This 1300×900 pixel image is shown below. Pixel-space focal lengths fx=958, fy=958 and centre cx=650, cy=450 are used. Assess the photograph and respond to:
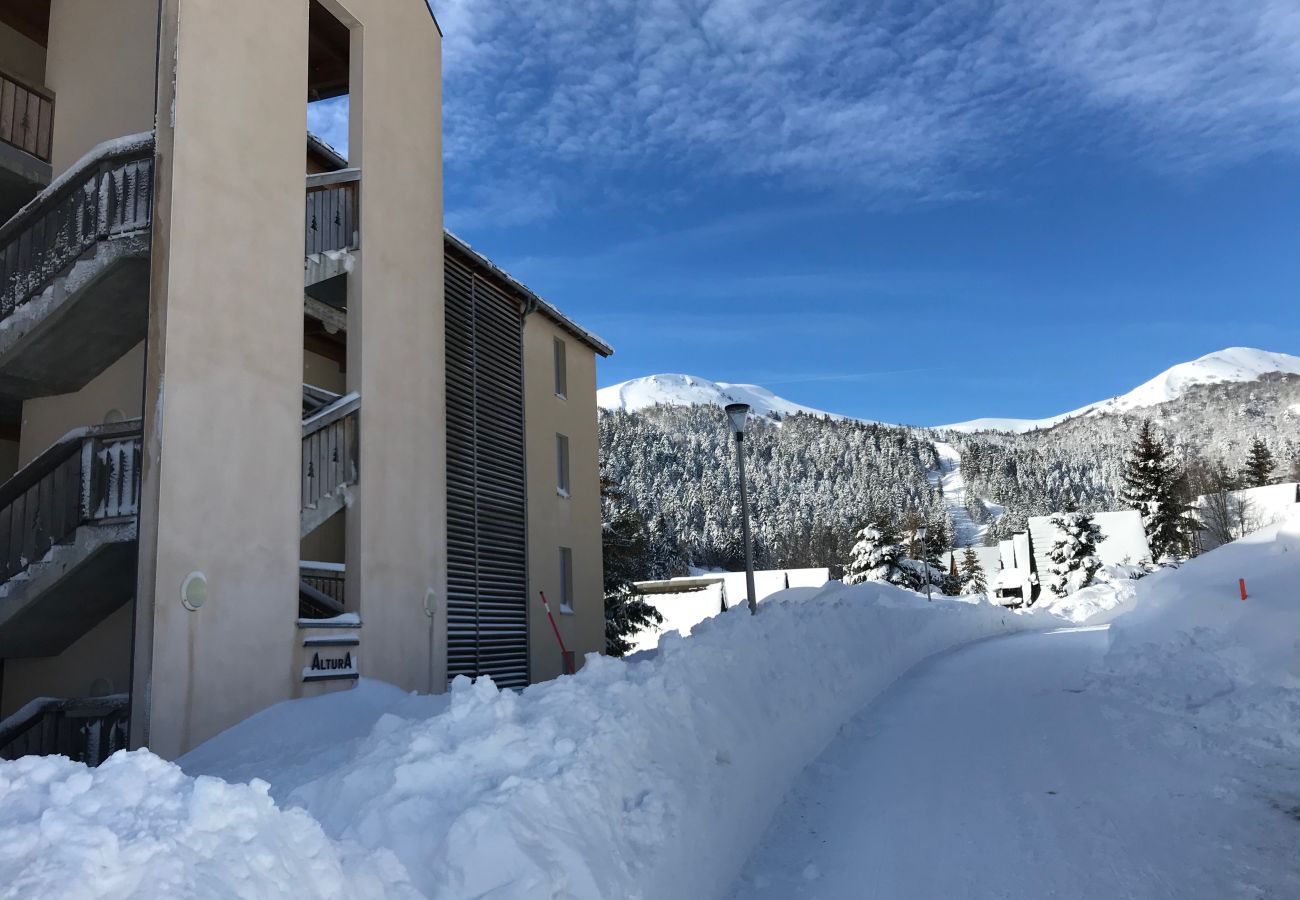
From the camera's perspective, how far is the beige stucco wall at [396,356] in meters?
11.4

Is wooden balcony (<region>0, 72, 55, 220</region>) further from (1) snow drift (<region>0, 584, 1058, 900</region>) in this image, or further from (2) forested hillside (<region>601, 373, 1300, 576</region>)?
(2) forested hillside (<region>601, 373, 1300, 576</region>)

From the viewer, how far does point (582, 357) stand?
2298 centimetres

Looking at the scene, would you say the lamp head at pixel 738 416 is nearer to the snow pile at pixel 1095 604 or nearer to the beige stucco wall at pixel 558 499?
the beige stucco wall at pixel 558 499

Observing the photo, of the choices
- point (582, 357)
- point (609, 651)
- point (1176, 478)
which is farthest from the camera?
point (1176, 478)

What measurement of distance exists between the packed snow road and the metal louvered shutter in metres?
7.47

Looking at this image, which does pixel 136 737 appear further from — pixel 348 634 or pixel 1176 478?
pixel 1176 478

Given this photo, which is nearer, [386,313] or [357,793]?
[357,793]

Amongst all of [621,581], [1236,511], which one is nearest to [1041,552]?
[1236,511]

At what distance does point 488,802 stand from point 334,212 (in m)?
9.17

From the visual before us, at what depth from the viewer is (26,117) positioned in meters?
10.3

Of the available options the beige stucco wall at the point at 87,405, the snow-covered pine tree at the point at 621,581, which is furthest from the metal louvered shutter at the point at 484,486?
the snow-covered pine tree at the point at 621,581

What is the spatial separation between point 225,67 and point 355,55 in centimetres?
305

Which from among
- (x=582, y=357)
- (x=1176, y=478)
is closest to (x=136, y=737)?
(x=582, y=357)

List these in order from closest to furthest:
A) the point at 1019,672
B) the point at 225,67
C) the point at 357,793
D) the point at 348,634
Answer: the point at 357,793 < the point at 225,67 < the point at 348,634 < the point at 1019,672
